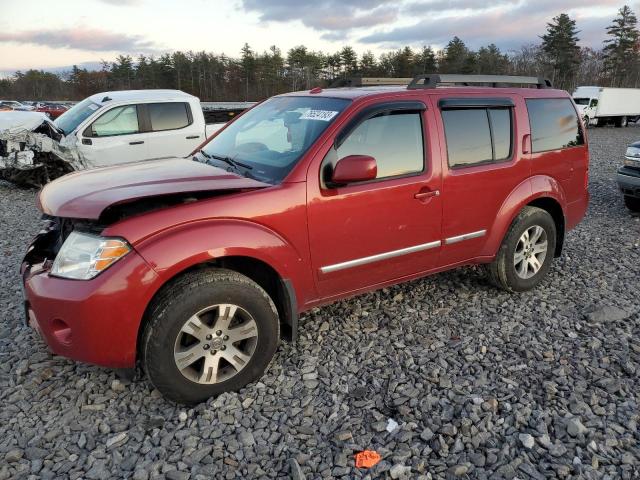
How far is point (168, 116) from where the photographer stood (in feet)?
30.9

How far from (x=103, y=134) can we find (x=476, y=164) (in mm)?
7358

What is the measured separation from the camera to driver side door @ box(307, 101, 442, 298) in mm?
3256

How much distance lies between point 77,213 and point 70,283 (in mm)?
389

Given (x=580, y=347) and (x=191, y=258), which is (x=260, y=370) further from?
(x=580, y=347)

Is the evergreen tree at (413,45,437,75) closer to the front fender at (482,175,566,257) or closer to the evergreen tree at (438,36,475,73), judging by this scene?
the evergreen tree at (438,36,475,73)

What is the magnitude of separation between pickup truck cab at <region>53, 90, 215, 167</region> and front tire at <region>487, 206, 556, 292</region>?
21.9ft

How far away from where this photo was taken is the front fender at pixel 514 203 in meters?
4.21

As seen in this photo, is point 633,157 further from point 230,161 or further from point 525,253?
point 230,161

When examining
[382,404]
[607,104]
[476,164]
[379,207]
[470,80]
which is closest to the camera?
[382,404]

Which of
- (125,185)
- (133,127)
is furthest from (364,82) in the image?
(133,127)

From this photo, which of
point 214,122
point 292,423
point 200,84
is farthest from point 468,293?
point 200,84

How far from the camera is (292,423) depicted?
286cm

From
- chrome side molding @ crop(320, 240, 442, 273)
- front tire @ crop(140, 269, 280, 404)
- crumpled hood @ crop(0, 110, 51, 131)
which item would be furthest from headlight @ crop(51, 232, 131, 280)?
crumpled hood @ crop(0, 110, 51, 131)

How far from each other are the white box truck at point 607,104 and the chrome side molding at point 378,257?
99.7 ft
